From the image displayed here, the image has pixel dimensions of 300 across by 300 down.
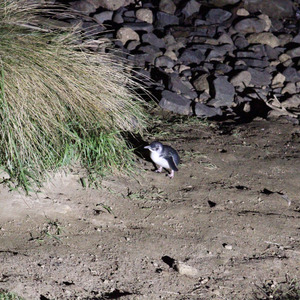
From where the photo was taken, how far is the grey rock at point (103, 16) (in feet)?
21.4

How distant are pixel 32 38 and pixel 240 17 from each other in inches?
167

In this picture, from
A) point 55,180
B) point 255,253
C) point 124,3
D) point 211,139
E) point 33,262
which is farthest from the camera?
point 124,3

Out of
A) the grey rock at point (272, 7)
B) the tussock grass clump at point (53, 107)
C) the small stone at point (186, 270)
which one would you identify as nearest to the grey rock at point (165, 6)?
the grey rock at point (272, 7)

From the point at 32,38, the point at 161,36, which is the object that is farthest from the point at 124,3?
the point at 32,38

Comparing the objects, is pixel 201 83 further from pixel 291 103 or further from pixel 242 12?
pixel 242 12

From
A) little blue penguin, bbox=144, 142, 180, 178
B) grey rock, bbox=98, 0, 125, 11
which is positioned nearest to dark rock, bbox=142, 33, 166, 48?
grey rock, bbox=98, 0, 125, 11

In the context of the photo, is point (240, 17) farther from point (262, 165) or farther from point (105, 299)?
point (105, 299)

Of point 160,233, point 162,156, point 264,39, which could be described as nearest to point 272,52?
point 264,39

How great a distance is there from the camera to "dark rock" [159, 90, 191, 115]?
16.3 feet

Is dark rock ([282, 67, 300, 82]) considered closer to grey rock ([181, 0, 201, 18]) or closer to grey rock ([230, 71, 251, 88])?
grey rock ([230, 71, 251, 88])

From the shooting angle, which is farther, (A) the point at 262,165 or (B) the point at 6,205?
(A) the point at 262,165

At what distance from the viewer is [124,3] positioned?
7023 mm

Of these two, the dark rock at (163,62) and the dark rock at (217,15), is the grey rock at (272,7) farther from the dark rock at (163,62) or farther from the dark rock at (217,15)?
the dark rock at (163,62)

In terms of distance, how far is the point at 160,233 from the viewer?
3154 mm
